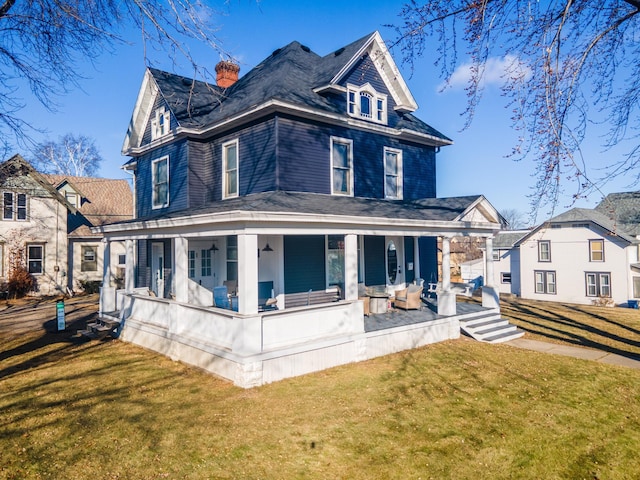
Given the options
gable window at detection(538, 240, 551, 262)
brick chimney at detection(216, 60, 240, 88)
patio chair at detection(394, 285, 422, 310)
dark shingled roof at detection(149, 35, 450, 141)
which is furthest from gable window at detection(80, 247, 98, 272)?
gable window at detection(538, 240, 551, 262)

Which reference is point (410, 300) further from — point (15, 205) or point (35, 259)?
point (15, 205)

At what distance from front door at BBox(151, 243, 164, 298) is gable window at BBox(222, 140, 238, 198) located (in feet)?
15.6

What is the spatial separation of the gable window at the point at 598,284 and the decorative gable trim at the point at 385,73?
84.9ft

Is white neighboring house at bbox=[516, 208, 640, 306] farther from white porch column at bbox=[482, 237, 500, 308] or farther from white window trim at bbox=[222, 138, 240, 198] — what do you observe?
white window trim at bbox=[222, 138, 240, 198]

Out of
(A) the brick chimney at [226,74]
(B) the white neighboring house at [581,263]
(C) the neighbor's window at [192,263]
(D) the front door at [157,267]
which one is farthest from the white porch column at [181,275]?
(B) the white neighboring house at [581,263]

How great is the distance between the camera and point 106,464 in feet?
18.8

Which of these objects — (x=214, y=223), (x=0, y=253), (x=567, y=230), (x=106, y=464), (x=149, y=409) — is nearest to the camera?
(x=106, y=464)

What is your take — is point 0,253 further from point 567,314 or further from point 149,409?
point 567,314

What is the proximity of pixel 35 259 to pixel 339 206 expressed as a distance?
74.0 feet

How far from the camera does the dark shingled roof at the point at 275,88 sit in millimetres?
14219

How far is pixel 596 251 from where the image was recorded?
111ft

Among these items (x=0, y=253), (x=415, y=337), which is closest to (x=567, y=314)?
(x=415, y=337)

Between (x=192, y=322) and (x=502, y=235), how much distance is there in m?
39.2

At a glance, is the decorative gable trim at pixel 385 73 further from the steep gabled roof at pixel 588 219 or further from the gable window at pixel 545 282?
the gable window at pixel 545 282
